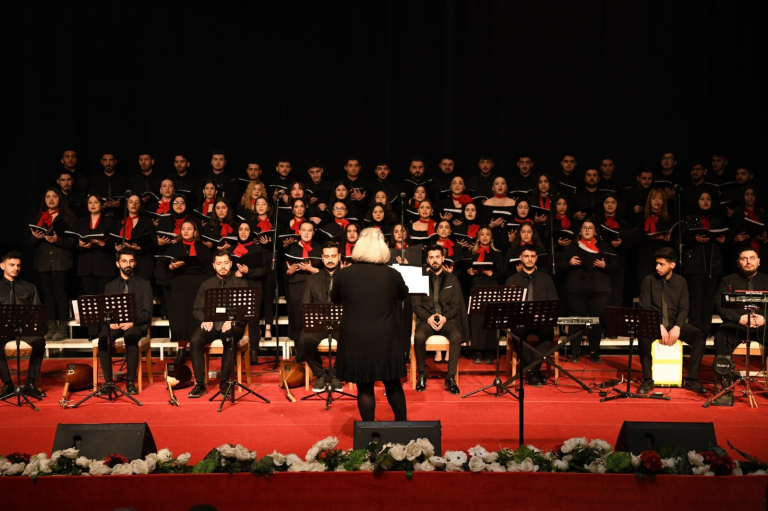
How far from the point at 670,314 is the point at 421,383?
253 centimetres

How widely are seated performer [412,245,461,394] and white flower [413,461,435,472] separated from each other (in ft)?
10.7

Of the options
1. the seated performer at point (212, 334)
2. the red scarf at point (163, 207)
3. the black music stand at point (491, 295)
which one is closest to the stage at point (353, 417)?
the seated performer at point (212, 334)

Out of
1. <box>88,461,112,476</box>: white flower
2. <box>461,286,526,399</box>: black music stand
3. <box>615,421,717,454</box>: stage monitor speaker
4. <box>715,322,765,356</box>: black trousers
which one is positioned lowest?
<box>88,461,112,476</box>: white flower

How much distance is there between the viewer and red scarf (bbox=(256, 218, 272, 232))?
862 centimetres

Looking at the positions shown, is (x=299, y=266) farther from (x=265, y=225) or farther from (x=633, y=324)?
(x=633, y=324)

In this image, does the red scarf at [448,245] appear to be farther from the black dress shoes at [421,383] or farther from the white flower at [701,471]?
the white flower at [701,471]

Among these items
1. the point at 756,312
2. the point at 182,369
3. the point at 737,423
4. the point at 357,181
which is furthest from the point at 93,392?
the point at 756,312

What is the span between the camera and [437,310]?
24.3ft

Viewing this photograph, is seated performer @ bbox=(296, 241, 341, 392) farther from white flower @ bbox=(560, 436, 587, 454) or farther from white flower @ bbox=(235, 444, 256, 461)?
white flower @ bbox=(560, 436, 587, 454)

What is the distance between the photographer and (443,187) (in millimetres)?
9523

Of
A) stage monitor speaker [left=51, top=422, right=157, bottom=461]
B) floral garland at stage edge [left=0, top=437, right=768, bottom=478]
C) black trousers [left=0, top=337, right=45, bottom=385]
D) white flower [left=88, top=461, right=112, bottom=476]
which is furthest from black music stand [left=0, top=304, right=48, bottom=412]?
white flower [left=88, top=461, right=112, bottom=476]

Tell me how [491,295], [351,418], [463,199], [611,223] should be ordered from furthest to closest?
[463,199], [611,223], [491,295], [351,418]

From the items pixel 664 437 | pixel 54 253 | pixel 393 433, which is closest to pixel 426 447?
pixel 393 433

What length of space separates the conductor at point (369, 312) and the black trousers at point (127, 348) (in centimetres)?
323
